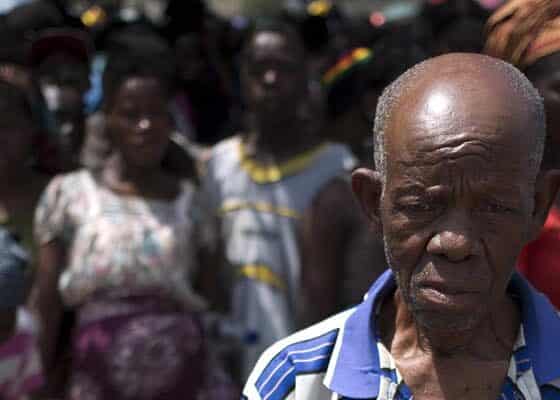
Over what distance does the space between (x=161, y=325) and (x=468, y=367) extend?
7.46 ft

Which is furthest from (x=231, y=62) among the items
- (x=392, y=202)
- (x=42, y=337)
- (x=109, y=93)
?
(x=392, y=202)

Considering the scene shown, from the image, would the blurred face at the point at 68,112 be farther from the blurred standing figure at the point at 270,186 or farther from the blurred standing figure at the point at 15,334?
the blurred standing figure at the point at 15,334

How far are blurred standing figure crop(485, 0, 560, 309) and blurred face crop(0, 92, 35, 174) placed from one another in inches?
102

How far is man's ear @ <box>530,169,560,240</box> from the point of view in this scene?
2.09 meters

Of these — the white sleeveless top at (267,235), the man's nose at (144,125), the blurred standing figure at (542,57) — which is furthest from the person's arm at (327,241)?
the blurred standing figure at (542,57)

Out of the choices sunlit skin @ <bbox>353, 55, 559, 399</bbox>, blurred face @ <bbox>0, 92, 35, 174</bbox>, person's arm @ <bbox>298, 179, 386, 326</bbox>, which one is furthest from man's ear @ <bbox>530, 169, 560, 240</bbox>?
blurred face @ <bbox>0, 92, 35, 174</bbox>

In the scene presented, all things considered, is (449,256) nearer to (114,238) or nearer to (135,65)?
(114,238)

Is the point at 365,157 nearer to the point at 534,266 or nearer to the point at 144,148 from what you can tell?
the point at 144,148

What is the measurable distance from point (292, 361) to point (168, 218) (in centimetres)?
238

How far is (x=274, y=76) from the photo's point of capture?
489cm

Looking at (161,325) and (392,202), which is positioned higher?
(392,202)

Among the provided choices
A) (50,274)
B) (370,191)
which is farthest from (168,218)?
(370,191)

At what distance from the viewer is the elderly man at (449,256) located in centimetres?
195

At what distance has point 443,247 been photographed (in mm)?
1938
